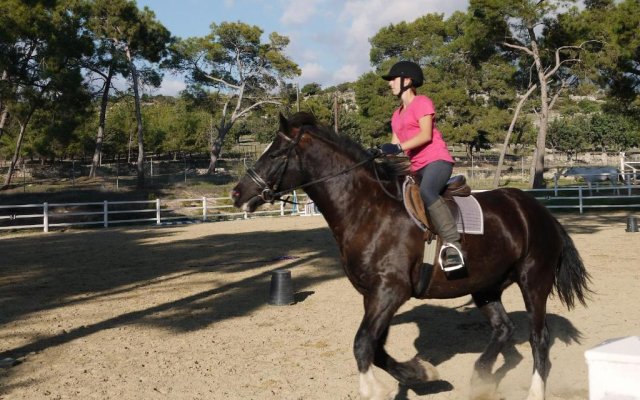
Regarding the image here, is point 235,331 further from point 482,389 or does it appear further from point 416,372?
point 482,389

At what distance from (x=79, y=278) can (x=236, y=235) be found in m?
8.28

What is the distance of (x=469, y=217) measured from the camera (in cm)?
486

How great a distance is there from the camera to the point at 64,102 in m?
32.0

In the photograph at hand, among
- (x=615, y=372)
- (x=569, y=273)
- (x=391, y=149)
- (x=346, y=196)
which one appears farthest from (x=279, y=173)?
(x=569, y=273)

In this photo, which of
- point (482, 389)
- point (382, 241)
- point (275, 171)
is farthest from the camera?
point (482, 389)

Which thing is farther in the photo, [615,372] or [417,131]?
[417,131]

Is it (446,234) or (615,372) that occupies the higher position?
(446,234)

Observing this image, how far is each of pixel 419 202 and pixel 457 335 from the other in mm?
2872

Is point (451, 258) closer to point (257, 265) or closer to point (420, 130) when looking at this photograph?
point (420, 130)

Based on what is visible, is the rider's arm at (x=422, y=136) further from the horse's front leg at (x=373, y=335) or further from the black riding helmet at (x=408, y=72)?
the horse's front leg at (x=373, y=335)

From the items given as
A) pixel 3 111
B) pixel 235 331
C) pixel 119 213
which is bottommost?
pixel 235 331

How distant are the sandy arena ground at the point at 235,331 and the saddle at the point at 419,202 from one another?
60.4 inches

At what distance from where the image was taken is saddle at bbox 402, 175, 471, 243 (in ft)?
14.9

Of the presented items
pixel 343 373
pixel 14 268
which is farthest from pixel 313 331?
pixel 14 268
